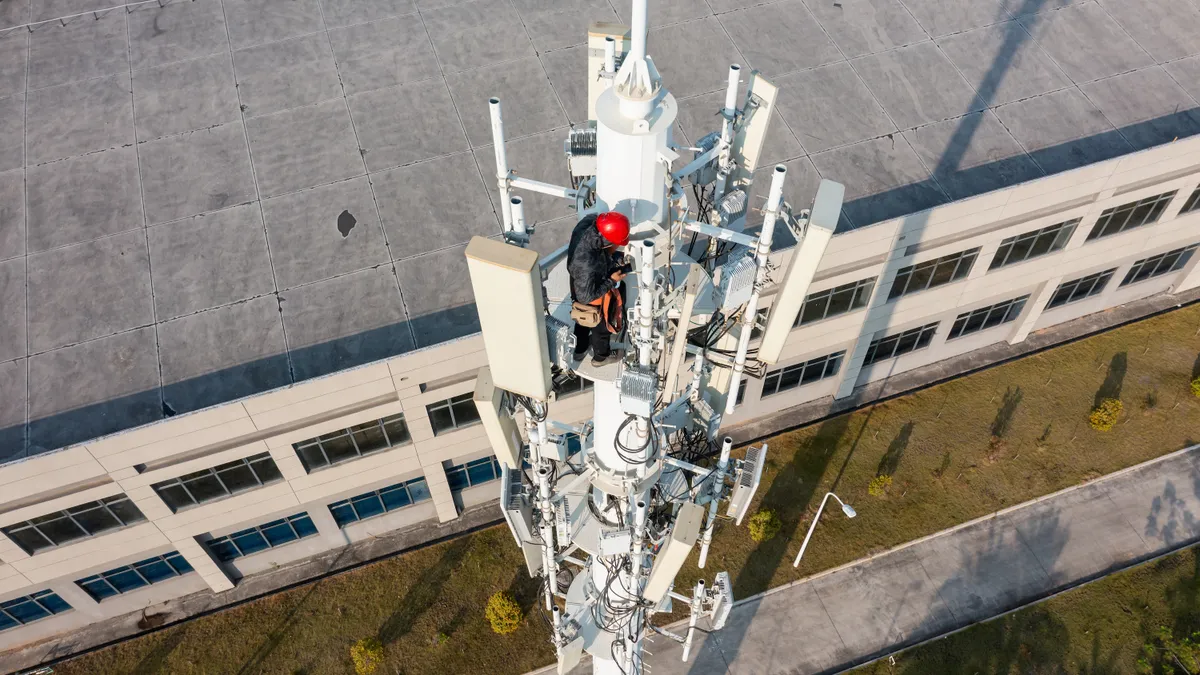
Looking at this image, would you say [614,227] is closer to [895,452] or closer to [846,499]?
[846,499]

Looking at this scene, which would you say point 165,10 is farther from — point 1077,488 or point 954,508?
point 1077,488

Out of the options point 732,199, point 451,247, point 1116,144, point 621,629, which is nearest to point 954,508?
point 1116,144

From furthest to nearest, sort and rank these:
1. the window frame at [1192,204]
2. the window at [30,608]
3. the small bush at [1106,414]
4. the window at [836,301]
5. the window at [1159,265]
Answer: the window at [1159,265], the small bush at [1106,414], the window frame at [1192,204], the window at [836,301], the window at [30,608]

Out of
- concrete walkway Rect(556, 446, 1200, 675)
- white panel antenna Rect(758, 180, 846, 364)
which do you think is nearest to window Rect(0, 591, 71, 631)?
concrete walkway Rect(556, 446, 1200, 675)

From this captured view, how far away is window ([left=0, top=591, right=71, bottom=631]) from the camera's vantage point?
2812 cm

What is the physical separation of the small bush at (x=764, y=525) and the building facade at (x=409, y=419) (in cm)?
480

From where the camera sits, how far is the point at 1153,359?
120ft

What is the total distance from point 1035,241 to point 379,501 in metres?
27.1

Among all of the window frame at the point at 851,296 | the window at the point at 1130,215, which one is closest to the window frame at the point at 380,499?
the window frame at the point at 851,296

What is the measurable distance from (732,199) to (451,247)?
1593 centimetres

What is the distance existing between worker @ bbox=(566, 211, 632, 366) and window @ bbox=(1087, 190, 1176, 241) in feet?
92.5

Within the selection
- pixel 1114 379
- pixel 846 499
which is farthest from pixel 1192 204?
pixel 846 499

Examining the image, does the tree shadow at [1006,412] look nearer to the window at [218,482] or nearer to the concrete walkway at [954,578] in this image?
the concrete walkway at [954,578]

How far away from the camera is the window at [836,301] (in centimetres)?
2966
